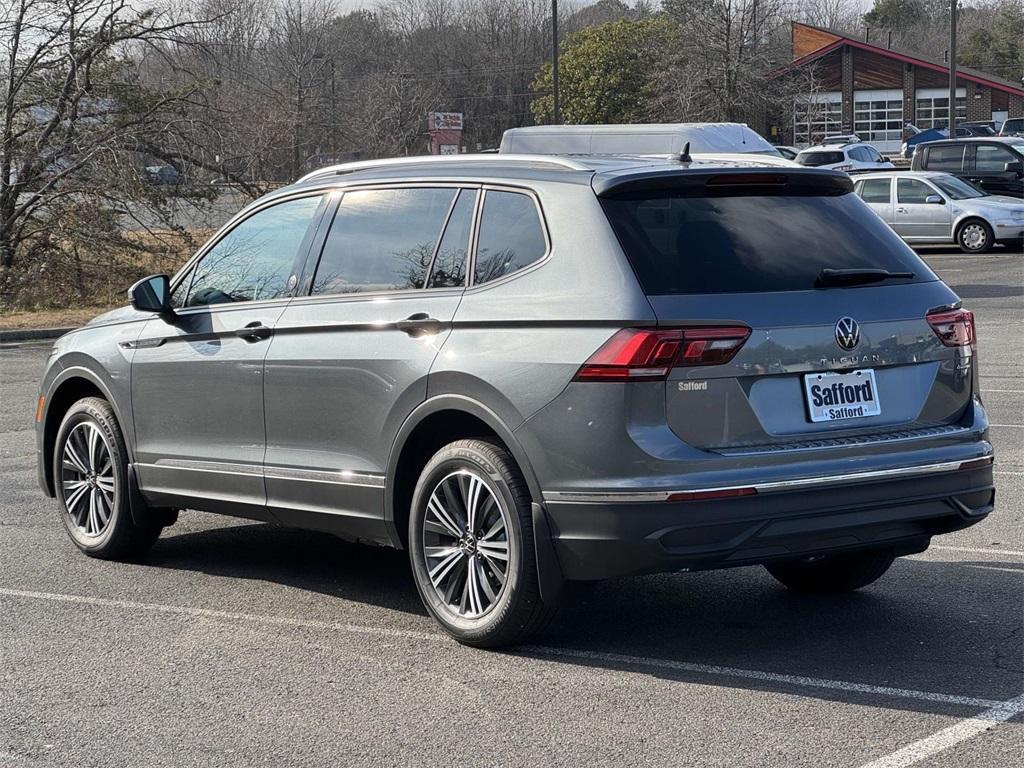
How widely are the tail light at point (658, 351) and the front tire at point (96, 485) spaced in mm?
3082

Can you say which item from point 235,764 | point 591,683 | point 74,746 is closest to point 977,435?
point 591,683

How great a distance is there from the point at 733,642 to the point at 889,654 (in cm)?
58

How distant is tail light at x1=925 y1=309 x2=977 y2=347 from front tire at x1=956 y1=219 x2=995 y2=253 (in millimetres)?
23914

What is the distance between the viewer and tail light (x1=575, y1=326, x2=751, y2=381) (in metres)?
4.89

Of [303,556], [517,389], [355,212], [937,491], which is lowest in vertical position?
[303,556]

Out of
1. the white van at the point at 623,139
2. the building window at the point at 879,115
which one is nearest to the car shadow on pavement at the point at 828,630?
the white van at the point at 623,139

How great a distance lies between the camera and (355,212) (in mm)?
6211

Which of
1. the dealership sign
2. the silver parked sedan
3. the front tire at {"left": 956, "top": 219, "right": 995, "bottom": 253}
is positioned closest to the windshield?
the silver parked sedan

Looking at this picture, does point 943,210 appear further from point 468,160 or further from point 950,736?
point 950,736

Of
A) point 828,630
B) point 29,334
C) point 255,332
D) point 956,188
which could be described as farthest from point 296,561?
point 956,188

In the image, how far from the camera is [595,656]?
5406 mm

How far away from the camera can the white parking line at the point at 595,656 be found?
4848 mm

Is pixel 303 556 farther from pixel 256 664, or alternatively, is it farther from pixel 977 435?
pixel 977 435

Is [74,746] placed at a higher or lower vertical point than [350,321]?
lower
